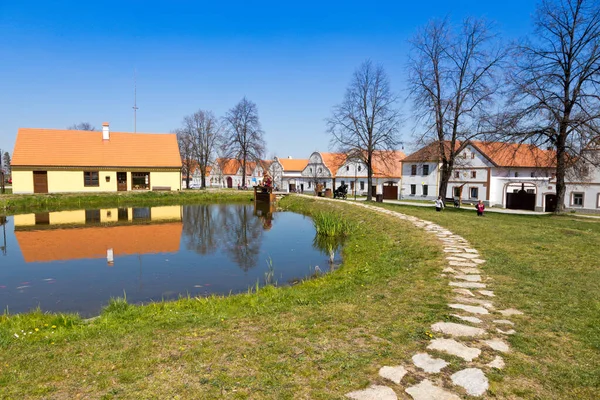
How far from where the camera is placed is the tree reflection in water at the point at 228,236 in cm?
1188

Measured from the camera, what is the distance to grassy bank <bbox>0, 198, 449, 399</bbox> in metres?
3.17

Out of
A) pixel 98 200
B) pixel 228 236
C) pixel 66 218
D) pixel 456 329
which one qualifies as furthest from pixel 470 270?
pixel 98 200

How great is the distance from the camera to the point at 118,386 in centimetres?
317

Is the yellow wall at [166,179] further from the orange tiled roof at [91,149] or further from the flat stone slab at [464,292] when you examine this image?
the flat stone slab at [464,292]

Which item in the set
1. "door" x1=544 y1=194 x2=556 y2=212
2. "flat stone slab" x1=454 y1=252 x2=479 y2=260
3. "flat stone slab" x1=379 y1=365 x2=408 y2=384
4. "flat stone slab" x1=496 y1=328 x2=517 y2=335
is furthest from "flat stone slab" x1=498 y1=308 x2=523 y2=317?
"door" x1=544 y1=194 x2=556 y2=212

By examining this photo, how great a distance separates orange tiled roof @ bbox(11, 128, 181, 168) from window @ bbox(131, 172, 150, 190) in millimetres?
1128

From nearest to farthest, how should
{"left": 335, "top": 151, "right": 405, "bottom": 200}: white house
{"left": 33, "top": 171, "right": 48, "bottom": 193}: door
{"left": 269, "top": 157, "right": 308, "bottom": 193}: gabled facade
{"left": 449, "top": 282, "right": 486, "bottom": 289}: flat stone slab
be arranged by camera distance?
1. {"left": 449, "top": 282, "right": 486, "bottom": 289}: flat stone slab
2. {"left": 33, "top": 171, "right": 48, "bottom": 193}: door
3. {"left": 335, "top": 151, "right": 405, "bottom": 200}: white house
4. {"left": 269, "top": 157, "right": 308, "bottom": 193}: gabled facade

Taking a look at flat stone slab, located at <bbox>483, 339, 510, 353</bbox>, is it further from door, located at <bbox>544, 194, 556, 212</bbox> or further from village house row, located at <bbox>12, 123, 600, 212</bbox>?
door, located at <bbox>544, 194, 556, 212</bbox>

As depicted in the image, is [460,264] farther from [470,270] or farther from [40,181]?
[40,181]

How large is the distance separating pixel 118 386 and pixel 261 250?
9.40 meters

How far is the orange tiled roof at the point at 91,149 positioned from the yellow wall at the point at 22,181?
90 cm

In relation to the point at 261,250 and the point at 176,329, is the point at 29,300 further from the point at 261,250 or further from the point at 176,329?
the point at 261,250

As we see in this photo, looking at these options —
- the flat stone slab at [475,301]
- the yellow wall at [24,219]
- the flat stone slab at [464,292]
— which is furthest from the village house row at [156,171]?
the flat stone slab at [475,301]

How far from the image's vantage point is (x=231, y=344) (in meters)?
4.04
